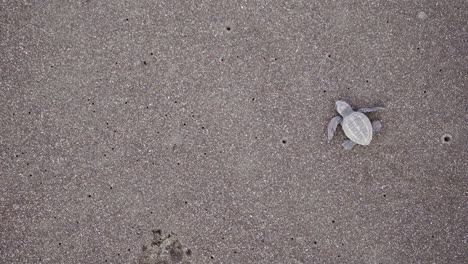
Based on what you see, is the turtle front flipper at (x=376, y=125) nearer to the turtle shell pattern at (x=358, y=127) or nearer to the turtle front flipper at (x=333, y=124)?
the turtle shell pattern at (x=358, y=127)

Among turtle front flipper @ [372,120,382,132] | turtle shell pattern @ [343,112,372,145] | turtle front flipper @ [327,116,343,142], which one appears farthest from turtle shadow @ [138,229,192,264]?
turtle front flipper @ [372,120,382,132]

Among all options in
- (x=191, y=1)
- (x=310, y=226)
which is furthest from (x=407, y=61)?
(x=191, y=1)

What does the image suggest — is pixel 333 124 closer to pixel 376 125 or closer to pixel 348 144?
pixel 348 144

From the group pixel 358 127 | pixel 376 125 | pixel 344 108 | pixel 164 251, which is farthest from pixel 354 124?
pixel 164 251

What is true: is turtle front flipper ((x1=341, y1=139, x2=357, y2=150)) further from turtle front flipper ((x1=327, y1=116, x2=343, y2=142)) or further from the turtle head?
the turtle head

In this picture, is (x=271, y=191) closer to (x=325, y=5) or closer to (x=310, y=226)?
(x=310, y=226)

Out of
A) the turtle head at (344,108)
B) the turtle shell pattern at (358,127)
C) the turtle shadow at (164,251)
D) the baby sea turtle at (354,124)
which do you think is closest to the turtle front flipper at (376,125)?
the baby sea turtle at (354,124)

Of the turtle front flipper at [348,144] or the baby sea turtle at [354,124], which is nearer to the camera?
the baby sea turtle at [354,124]
